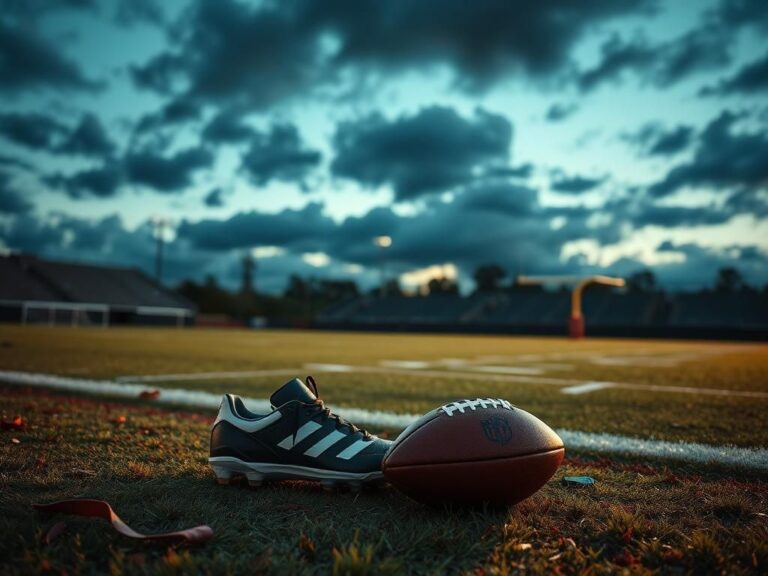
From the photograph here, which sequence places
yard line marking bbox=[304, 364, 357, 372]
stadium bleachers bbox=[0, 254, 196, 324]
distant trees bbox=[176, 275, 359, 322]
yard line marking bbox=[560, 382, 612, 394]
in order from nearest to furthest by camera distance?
yard line marking bbox=[560, 382, 612, 394] < yard line marking bbox=[304, 364, 357, 372] < stadium bleachers bbox=[0, 254, 196, 324] < distant trees bbox=[176, 275, 359, 322]

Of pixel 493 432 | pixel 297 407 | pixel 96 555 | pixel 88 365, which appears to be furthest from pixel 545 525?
pixel 88 365

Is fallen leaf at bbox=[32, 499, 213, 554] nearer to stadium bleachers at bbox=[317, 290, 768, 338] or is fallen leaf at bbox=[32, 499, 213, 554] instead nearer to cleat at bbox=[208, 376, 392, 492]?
cleat at bbox=[208, 376, 392, 492]

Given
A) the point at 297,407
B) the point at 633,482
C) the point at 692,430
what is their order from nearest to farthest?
1. the point at 297,407
2. the point at 633,482
3. the point at 692,430

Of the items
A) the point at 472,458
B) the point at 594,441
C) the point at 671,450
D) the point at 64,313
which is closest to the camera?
the point at 472,458

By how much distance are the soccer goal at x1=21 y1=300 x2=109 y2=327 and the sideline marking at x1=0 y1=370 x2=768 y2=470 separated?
123 feet

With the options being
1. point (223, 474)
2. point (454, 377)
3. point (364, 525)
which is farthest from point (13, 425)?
point (454, 377)

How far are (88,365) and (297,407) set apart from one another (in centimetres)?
662

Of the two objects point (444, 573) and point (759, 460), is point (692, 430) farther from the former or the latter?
point (444, 573)

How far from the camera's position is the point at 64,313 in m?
40.4

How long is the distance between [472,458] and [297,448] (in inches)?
25.1

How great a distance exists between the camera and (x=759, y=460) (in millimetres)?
2889

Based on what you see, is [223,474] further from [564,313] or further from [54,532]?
A: [564,313]

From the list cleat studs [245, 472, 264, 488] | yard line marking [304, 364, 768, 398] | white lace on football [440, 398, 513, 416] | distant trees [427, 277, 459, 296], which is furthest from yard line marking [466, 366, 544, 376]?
distant trees [427, 277, 459, 296]

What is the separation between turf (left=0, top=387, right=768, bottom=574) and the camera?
5.01 ft
